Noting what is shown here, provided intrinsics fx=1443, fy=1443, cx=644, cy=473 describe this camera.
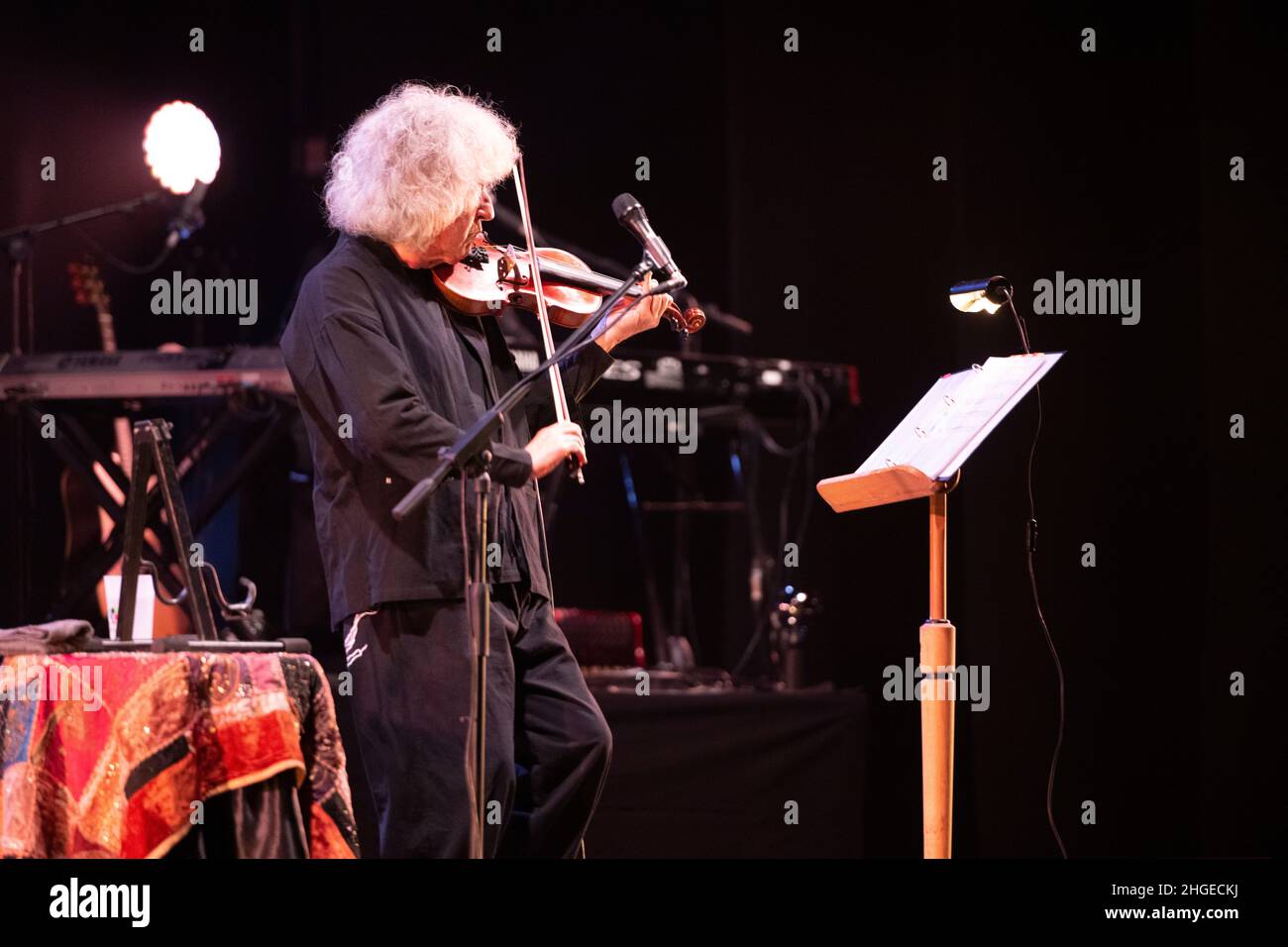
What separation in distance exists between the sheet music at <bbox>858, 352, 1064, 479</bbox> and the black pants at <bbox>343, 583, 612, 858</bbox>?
0.76 m

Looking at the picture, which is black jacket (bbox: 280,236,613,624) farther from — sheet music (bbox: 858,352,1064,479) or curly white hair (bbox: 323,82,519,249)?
sheet music (bbox: 858,352,1064,479)

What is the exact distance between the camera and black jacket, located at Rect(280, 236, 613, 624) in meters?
2.62

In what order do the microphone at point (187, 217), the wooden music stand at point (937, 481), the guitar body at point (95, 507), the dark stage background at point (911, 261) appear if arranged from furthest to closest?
the microphone at point (187, 217) < the guitar body at point (95, 507) < the dark stage background at point (911, 261) < the wooden music stand at point (937, 481)

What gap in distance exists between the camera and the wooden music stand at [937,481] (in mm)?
2725

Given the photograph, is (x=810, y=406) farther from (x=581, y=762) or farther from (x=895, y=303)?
(x=581, y=762)

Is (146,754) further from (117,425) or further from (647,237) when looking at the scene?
(117,425)

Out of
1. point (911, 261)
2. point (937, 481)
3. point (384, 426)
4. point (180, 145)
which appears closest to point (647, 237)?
point (384, 426)

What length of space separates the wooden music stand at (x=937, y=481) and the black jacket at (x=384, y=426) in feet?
2.28

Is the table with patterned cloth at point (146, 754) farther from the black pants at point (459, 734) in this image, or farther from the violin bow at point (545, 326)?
the violin bow at point (545, 326)

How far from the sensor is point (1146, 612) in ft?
15.0

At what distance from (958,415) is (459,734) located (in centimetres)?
113

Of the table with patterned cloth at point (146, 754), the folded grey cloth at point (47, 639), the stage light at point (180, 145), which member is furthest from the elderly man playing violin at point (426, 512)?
the stage light at point (180, 145)

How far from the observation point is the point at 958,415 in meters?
2.80

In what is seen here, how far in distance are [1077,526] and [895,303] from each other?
1297 mm
